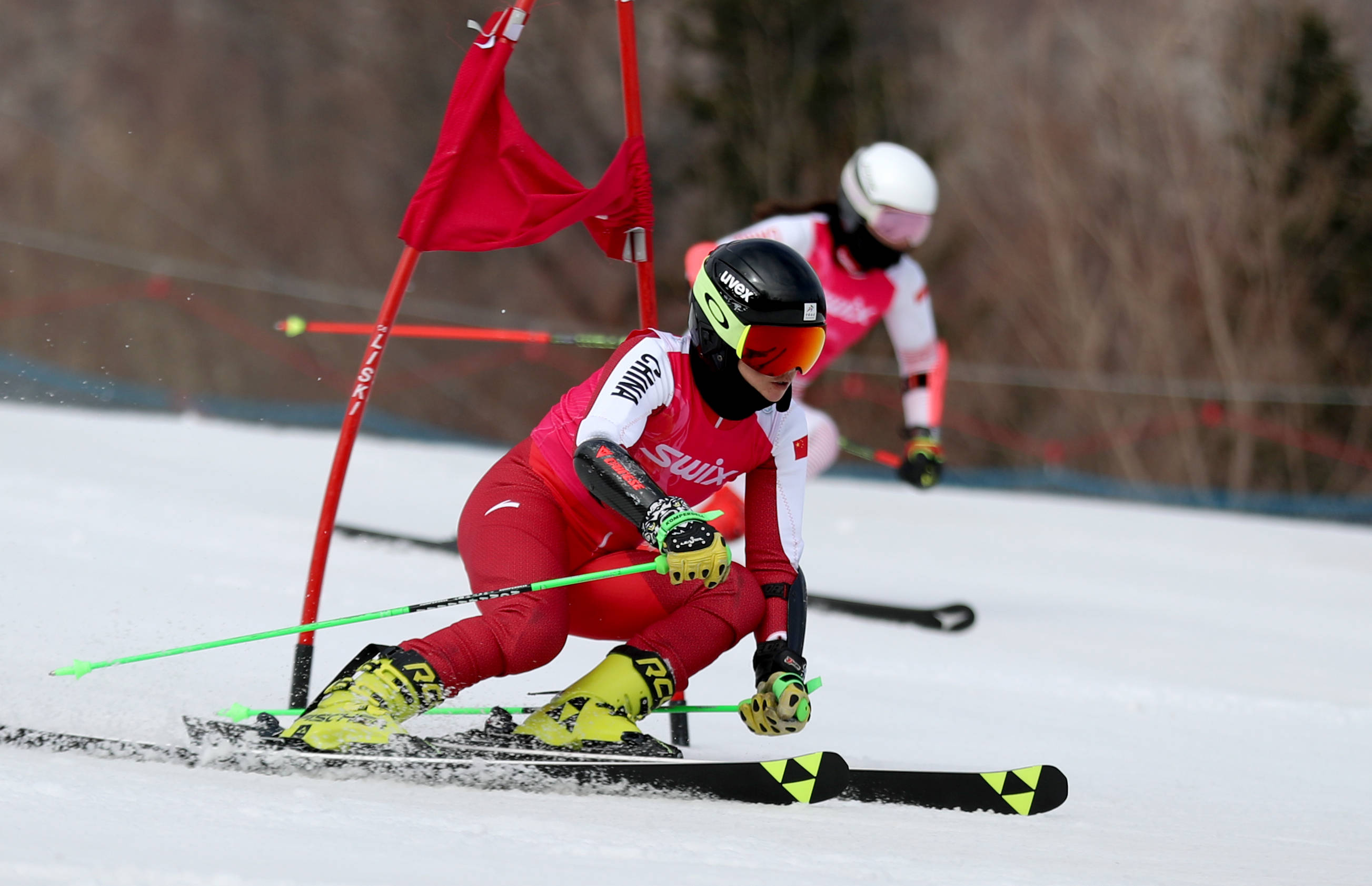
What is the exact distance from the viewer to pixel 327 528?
3.32 m

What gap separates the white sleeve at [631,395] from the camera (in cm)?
295

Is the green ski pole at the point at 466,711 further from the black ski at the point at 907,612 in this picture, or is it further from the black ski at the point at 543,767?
the black ski at the point at 907,612

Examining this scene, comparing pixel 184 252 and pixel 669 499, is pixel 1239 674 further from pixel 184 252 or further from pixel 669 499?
pixel 184 252

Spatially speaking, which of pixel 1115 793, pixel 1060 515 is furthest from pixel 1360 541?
pixel 1115 793

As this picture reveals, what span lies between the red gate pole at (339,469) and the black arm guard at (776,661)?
100cm

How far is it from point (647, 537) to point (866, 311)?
3119 millimetres

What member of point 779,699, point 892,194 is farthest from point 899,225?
point 779,699

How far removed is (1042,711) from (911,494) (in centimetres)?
556

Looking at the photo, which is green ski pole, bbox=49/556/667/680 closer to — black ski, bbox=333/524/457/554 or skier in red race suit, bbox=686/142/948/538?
skier in red race suit, bbox=686/142/948/538

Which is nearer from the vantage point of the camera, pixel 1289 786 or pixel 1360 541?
pixel 1289 786

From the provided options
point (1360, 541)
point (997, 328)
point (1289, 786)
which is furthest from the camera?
point (997, 328)

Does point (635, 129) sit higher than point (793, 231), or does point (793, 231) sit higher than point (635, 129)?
point (793, 231)

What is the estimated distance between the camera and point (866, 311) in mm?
5754

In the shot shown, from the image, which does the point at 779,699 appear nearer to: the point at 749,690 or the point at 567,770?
the point at 567,770
